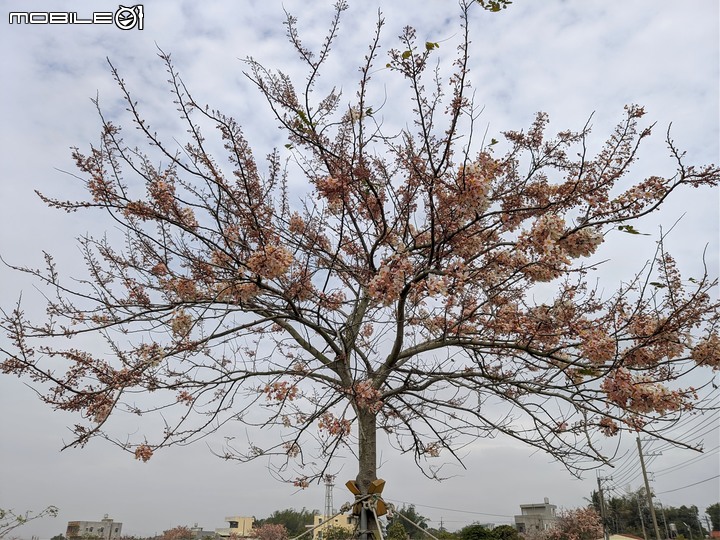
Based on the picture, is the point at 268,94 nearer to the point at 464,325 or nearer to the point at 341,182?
the point at 341,182

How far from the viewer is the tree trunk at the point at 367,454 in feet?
11.2

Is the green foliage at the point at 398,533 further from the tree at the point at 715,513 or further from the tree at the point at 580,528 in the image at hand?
the tree at the point at 715,513

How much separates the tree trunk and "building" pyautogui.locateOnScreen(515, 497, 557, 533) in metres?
33.2

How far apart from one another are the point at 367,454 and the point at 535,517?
1469 inches

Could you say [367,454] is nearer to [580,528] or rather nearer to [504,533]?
[504,533]

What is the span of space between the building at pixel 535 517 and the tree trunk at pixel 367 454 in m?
33.2

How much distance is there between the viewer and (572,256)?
308 cm

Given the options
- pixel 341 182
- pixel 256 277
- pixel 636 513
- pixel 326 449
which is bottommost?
pixel 636 513

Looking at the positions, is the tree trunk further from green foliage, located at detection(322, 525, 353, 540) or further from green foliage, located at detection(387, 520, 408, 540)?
green foliage, located at detection(387, 520, 408, 540)

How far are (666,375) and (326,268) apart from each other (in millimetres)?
2466

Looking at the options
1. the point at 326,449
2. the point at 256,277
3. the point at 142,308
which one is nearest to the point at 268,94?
the point at 256,277

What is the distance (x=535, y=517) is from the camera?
34.6 m

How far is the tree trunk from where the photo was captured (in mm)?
3402

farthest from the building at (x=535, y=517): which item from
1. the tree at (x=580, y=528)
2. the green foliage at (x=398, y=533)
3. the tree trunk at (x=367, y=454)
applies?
the tree trunk at (x=367, y=454)
